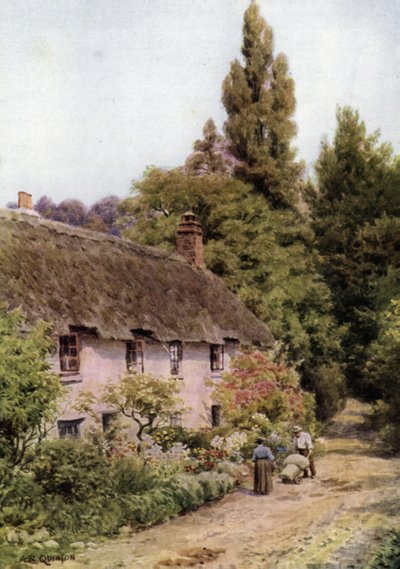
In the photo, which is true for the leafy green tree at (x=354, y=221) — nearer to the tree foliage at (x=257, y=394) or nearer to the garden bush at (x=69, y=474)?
the tree foliage at (x=257, y=394)

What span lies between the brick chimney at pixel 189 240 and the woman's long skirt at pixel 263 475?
13.1 metres

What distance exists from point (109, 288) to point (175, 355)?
3.97m

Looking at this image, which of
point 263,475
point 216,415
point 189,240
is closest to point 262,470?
point 263,475

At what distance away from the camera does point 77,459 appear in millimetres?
13961

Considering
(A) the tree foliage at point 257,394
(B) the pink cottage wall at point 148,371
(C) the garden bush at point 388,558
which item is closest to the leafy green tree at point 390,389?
(A) the tree foliage at point 257,394

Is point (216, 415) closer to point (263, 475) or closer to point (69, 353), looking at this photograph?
point (263, 475)

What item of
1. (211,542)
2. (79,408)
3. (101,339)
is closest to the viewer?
(211,542)

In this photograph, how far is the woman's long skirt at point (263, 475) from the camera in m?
17.7

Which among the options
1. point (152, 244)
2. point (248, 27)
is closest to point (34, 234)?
point (152, 244)

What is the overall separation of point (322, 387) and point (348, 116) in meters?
13.8

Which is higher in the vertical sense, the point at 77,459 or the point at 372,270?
the point at 372,270

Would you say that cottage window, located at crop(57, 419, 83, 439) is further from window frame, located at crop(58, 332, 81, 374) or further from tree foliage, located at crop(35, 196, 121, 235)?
tree foliage, located at crop(35, 196, 121, 235)

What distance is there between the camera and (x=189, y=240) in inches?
1172

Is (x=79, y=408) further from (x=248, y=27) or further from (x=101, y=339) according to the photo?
(x=248, y=27)
